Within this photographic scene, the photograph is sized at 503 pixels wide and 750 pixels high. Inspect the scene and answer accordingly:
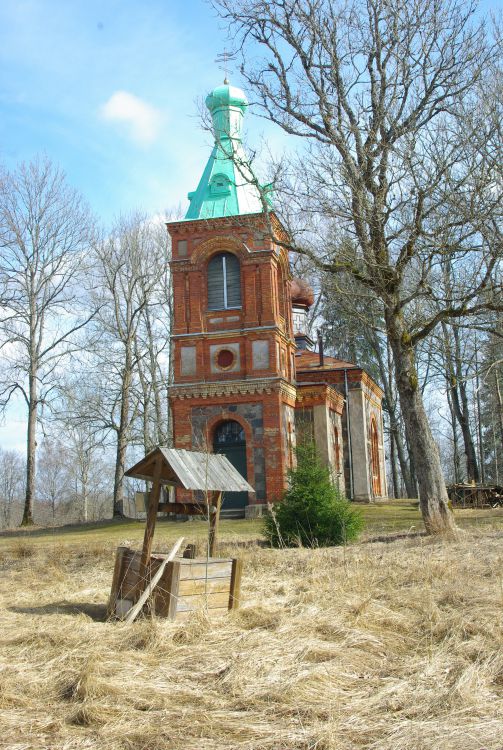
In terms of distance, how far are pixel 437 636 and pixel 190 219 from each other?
75.8ft

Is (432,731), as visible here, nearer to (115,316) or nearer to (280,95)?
(280,95)

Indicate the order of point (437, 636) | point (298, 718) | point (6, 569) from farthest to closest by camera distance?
point (6, 569) → point (437, 636) → point (298, 718)

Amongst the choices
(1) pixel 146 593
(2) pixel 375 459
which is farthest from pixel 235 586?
(2) pixel 375 459

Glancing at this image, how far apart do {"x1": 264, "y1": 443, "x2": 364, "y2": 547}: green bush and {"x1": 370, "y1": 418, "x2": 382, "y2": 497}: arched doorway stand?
20.3 meters

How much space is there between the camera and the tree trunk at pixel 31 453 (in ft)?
96.5

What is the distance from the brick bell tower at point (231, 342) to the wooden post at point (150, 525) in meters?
17.3

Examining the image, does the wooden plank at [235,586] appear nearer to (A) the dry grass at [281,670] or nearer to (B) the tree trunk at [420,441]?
(A) the dry grass at [281,670]

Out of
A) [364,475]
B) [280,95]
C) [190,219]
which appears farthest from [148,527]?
[364,475]

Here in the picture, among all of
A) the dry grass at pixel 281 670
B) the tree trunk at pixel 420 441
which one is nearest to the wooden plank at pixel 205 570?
the dry grass at pixel 281 670

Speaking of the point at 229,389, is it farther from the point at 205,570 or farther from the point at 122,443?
the point at 205,570

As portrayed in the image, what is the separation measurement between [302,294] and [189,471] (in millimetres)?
31704

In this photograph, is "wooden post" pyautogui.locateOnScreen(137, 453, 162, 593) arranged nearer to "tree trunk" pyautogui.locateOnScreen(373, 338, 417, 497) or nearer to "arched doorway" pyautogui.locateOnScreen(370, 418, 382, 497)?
"arched doorway" pyautogui.locateOnScreen(370, 418, 382, 497)

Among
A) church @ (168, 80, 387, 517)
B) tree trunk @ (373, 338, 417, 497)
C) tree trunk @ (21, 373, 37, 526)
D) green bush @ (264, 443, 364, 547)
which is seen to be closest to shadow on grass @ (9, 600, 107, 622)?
green bush @ (264, 443, 364, 547)

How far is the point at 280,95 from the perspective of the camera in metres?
14.7
